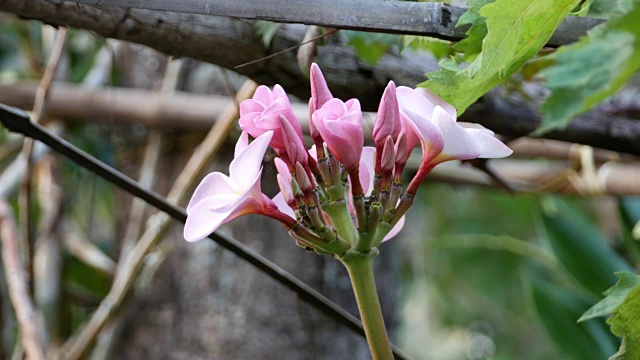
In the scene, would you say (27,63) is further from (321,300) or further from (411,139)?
(411,139)

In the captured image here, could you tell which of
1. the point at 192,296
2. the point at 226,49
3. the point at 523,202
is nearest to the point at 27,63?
the point at 192,296

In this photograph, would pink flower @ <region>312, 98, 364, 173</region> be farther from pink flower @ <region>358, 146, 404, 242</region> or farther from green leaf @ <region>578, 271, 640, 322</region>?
green leaf @ <region>578, 271, 640, 322</region>

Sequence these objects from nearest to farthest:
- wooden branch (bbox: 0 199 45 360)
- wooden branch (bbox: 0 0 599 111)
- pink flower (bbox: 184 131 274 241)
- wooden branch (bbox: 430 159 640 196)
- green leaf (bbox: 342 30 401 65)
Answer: pink flower (bbox: 184 131 274 241), wooden branch (bbox: 0 0 599 111), green leaf (bbox: 342 30 401 65), wooden branch (bbox: 0 199 45 360), wooden branch (bbox: 430 159 640 196)

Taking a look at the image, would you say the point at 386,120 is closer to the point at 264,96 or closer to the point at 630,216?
the point at 264,96

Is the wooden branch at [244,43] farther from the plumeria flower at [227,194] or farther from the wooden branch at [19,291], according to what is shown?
the wooden branch at [19,291]

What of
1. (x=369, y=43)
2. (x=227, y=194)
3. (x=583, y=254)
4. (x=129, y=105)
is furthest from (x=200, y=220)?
(x=583, y=254)

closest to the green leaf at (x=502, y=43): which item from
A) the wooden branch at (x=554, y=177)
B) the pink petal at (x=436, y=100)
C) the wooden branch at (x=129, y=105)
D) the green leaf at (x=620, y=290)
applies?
the pink petal at (x=436, y=100)

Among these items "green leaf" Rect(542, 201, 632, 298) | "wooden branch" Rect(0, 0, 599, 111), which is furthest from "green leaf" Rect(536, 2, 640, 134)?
"green leaf" Rect(542, 201, 632, 298)
